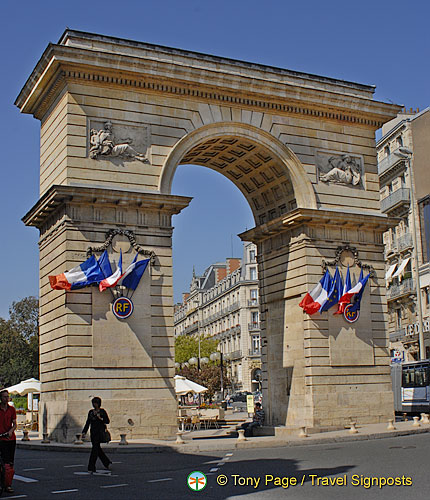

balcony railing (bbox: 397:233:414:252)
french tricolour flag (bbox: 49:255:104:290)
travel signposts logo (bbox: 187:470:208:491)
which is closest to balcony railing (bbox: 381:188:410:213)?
balcony railing (bbox: 397:233:414:252)

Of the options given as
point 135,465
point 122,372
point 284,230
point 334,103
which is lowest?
point 135,465

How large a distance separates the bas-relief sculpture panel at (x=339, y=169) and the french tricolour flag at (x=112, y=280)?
9766 millimetres

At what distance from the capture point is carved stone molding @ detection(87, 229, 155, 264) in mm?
26061

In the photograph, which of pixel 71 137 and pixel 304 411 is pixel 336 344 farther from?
pixel 71 137

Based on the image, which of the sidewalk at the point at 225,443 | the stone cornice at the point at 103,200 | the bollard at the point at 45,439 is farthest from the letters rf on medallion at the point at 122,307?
the bollard at the point at 45,439

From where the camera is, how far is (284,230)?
102 feet

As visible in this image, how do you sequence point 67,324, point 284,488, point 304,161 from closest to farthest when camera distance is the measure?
point 284,488, point 67,324, point 304,161

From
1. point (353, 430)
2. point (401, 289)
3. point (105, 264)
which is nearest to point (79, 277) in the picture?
point (105, 264)

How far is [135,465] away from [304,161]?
16.1 metres

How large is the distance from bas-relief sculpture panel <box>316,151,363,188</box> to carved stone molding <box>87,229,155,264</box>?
8370mm

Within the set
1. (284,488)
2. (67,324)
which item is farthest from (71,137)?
(284,488)

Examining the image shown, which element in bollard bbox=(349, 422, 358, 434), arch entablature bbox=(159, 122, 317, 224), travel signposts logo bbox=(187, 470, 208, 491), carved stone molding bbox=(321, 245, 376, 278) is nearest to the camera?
travel signposts logo bbox=(187, 470, 208, 491)

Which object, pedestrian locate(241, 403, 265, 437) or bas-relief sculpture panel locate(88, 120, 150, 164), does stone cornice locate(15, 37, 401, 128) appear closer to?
bas-relief sculpture panel locate(88, 120, 150, 164)

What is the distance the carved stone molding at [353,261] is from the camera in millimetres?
29828
